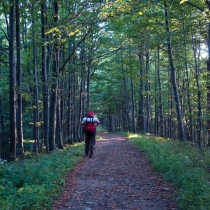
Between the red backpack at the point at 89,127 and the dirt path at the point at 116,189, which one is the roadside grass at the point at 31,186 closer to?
the dirt path at the point at 116,189

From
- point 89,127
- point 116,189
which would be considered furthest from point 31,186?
point 89,127

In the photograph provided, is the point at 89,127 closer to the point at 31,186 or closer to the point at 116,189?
the point at 116,189

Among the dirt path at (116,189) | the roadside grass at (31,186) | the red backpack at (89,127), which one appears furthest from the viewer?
the red backpack at (89,127)

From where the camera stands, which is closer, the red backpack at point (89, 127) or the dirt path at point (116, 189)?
the dirt path at point (116, 189)

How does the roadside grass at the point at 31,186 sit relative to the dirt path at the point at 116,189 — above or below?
→ above

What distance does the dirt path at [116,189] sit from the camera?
19.2 ft

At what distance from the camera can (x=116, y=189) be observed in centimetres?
702

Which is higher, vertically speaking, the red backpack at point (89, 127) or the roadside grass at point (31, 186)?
the red backpack at point (89, 127)

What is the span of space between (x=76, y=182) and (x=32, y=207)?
2.70m

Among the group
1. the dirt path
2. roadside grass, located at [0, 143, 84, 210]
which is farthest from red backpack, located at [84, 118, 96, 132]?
roadside grass, located at [0, 143, 84, 210]

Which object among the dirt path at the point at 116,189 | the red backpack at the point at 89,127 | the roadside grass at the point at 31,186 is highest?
the red backpack at the point at 89,127

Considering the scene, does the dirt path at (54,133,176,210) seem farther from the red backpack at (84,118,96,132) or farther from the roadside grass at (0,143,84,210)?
the red backpack at (84,118,96,132)

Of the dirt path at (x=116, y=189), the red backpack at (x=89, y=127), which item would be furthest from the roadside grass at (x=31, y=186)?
the red backpack at (x=89, y=127)

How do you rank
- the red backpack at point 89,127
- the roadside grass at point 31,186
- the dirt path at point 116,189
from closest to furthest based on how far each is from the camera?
the roadside grass at point 31,186
the dirt path at point 116,189
the red backpack at point 89,127
